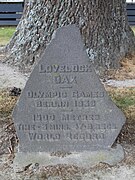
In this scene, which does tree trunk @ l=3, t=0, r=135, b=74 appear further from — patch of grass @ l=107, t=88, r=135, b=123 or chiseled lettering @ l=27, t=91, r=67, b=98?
chiseled lettering @ l=27, t=91, r=67, b=98

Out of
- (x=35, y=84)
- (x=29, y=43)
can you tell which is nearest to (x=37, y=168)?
(x=35, y=84)

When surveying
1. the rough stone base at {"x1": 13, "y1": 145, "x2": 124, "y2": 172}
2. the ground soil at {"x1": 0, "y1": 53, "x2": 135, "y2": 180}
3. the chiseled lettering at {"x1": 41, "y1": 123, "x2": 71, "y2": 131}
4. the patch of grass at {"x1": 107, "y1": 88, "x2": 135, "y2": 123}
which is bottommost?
the patch of grass at {"x1": 107, "y1": 88, "x2": 135, "y2": 123}

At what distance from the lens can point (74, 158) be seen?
11.5 ft

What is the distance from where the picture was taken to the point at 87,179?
329cm

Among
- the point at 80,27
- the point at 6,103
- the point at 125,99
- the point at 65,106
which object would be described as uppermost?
the point at 65,106

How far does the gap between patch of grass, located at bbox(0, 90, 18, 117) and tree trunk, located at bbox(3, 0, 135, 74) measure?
1.47 metres

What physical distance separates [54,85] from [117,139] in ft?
2.67

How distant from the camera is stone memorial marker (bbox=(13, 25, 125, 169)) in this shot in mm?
3381

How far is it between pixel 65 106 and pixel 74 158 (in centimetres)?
43

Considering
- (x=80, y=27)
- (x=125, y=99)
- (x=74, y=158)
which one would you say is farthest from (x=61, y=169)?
(x=80, y=27)

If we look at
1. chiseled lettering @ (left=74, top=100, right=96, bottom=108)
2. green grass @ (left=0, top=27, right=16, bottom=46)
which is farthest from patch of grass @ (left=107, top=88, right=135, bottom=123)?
green grass @ (left=0, top=27, right=16, bottom=46)

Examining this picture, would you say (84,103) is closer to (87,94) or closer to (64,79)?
(87,94)

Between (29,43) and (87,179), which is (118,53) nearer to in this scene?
(29,43)

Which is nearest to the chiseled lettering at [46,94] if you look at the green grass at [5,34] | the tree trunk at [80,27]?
the tree trunk at [80,27]
